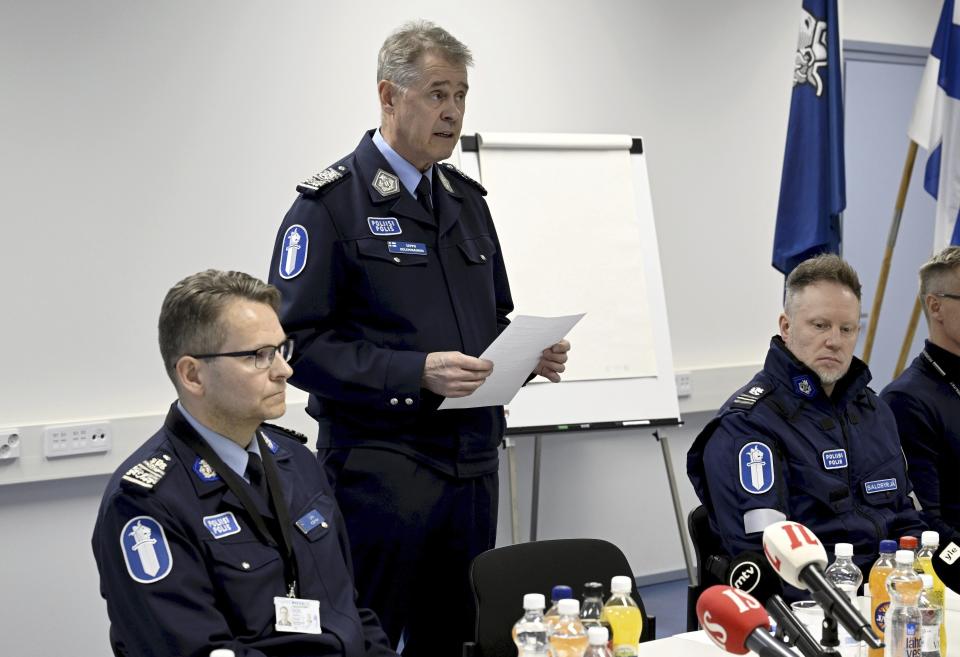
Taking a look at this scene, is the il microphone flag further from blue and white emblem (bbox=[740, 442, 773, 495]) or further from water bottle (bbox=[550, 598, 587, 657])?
water bottle (bbox=[550, 598, 587, 657])

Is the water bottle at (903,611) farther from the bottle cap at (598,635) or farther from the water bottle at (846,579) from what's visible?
the bottle cap at (598,635)

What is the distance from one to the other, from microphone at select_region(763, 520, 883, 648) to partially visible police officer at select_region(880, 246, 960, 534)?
184 centimetres

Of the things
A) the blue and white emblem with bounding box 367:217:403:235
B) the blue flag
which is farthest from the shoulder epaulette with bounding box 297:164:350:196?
the blue flag

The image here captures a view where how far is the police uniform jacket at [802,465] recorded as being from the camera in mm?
2621

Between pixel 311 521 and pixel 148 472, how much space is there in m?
0.35

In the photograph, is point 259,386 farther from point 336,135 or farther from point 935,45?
point 935,45

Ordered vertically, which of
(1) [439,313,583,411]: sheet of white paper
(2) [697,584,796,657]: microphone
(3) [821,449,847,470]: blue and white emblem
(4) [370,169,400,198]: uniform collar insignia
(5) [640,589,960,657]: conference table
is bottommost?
(5) [640,589,960,657]: conference table

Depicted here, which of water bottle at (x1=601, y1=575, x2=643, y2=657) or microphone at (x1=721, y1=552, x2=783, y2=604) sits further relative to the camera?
microphone at (x1=721, y1=552, x2=783, y2=604)

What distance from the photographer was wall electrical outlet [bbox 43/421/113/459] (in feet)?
12.5

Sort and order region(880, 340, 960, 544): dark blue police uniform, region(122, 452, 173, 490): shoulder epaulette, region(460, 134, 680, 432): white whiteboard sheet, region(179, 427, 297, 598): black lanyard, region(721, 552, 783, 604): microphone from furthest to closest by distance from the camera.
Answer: region(460, 134, 680, 432): white whiteboard sheet
region(880, 340, 960, 544): dark blue police uniform
region(721, 552, 783, 604): microphone
region(179, 427, 297, 598): black lanyard
region(122, 452, 173, 490): shoulder epaulette

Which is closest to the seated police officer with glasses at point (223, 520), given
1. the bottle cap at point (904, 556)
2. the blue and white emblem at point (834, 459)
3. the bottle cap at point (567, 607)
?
the bottle cap at point (567, 607)

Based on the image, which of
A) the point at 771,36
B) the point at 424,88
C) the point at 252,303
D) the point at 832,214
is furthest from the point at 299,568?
the point at 771,36

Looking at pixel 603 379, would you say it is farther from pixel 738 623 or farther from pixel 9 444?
pixel 738 623

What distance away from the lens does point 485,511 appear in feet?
8.48
